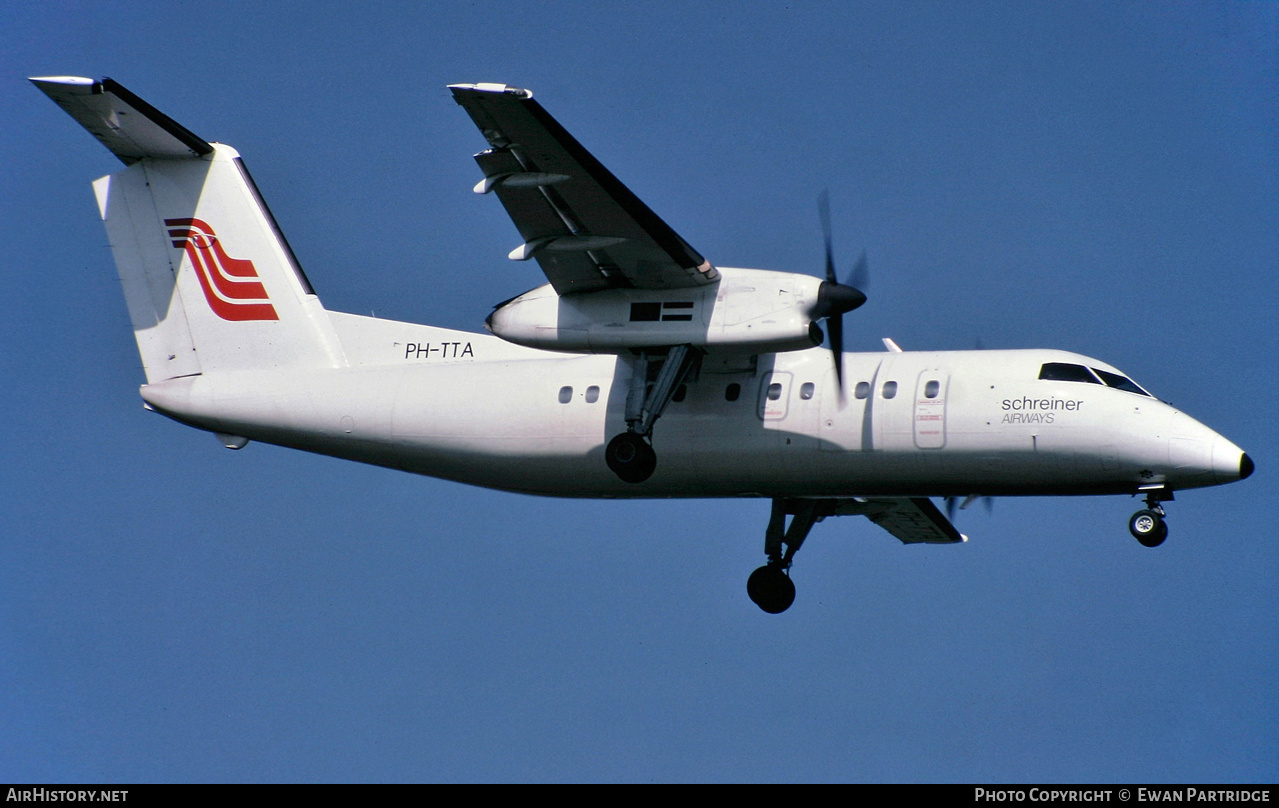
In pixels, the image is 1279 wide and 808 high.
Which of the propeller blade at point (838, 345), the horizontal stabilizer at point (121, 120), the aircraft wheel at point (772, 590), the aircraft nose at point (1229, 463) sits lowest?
the aircraft wheel at point (772, 590)

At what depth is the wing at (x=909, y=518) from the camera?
1842 cm

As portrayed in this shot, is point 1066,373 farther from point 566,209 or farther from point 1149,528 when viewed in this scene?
point 566,209

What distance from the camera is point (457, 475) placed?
680 inches

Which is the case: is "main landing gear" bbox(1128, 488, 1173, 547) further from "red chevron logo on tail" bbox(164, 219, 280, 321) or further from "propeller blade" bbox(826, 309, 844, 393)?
"red chevron logo on tail" bbox(164, 219, 280, 321)

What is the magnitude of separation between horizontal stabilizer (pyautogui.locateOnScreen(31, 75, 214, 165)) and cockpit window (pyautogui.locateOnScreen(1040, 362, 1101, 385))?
34.0 ft

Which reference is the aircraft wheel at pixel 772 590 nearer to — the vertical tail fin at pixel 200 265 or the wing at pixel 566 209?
the wing at pixel 566 209

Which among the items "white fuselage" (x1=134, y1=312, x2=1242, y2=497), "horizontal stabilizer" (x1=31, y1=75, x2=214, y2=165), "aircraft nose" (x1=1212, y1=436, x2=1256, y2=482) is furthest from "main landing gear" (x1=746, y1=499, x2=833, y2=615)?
"horizontal stabilizer" (x1=31, y1=75, x2=214, y2=165)

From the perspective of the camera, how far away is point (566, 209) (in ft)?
49.8

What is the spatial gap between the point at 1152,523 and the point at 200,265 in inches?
447

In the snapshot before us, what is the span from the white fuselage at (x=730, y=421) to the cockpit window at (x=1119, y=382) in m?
0.12

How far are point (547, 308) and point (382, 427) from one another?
9.05 ft
